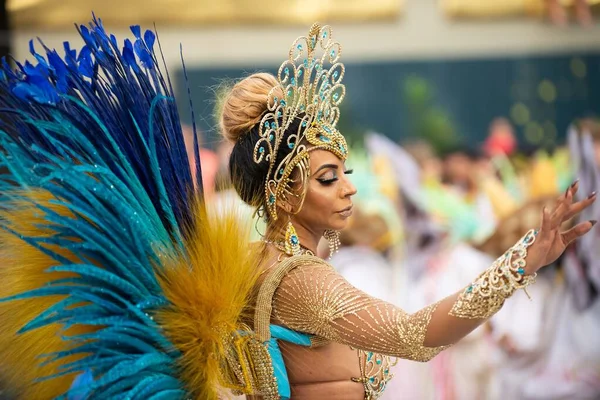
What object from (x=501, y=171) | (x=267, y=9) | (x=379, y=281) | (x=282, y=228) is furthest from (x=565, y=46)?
(x=282, y=228)

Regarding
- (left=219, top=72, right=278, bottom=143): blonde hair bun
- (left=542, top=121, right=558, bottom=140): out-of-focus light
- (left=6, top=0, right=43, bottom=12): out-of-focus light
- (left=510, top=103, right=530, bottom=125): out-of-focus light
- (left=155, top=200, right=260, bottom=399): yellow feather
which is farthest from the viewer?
(left=510, top=103, right=530, bottom=125): out-of-focus light

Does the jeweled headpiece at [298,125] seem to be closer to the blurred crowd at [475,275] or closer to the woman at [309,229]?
the woman at [309,229]

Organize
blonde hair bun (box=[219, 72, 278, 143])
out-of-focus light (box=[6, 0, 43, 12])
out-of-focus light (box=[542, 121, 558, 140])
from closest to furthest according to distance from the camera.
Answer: blonde hair bun (box=[219, 72, 278, 143])
out-of-focus light (box=[6, 0, 43, 12])
out-of-focus light (box=[542, 121, 558, 140])

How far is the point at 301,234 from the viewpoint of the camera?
7.95 feet

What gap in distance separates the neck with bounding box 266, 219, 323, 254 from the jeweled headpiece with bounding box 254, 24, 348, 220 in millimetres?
40

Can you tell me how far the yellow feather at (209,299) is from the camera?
221 cm

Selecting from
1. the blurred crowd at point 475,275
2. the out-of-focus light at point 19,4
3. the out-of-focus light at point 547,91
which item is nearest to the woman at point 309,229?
the blurred crowd at point 475,275

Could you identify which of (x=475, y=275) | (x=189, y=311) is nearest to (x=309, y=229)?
(x=189, y=311)

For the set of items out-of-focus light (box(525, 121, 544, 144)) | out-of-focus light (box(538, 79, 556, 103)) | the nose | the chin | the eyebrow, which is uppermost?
out-of-focus light (box(538, 79, 556, 103))

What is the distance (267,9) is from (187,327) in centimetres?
811

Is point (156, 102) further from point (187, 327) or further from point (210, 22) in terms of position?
point (210, 22)

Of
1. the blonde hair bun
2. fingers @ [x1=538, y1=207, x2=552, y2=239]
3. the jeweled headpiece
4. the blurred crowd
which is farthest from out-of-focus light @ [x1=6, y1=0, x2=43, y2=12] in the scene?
fingers @ [x1=538, y1=207, x2=552, y2=239]

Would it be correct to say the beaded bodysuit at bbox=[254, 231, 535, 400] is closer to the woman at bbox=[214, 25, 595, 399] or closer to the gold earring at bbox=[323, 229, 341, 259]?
the woman at bbox=[214, 25, 595, 399]

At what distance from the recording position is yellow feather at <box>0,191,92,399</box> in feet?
7.18
